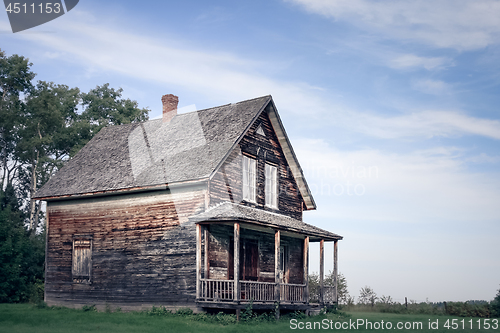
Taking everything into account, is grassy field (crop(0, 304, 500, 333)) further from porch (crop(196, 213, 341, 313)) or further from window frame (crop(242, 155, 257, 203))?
window frame (crop(242, 155, 257, 203))

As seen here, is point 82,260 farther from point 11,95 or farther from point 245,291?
point 11,95

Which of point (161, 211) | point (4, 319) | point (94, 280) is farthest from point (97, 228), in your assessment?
point (4, 319)

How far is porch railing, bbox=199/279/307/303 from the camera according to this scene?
19812mm

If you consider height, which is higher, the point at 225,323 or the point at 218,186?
the point at 218,186

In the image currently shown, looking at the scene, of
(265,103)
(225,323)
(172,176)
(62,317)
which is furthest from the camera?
(265,103)

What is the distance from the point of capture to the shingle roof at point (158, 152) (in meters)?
22.5

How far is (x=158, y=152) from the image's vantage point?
24.9m

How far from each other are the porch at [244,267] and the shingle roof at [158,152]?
2.72 m

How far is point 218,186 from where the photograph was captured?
22.1 meters

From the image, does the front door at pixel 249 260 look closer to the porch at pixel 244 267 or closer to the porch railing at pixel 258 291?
the porch at pixel 244 267

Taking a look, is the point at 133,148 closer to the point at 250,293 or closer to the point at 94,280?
the point at 94,280

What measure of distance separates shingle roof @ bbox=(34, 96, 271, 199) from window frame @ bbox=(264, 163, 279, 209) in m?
3.28

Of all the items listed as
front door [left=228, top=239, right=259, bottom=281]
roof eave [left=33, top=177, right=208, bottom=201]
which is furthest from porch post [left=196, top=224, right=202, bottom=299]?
front door [left=228, top=239, right=259, bottom=281]

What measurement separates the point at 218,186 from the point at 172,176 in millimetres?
1945
